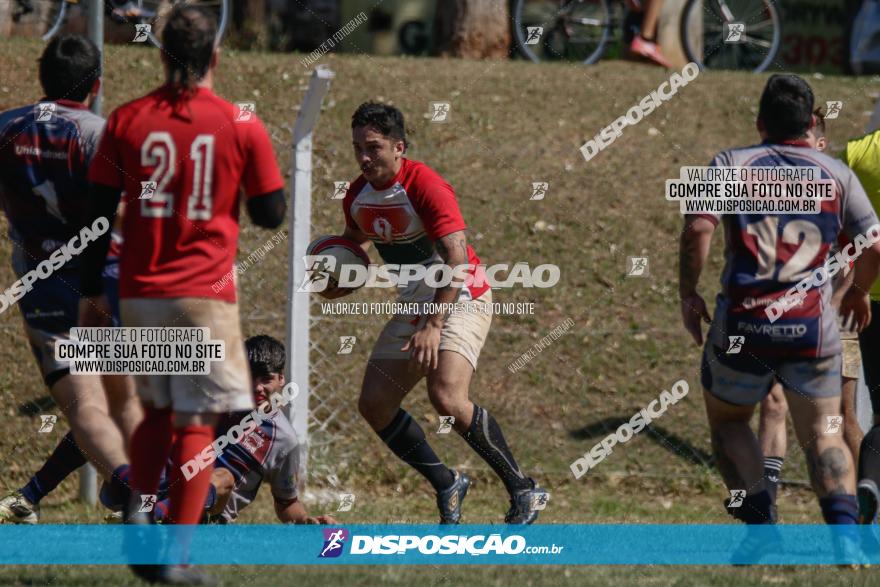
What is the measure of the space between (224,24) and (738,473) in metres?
8.58

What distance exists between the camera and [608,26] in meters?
13.4

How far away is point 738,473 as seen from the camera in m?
5.64

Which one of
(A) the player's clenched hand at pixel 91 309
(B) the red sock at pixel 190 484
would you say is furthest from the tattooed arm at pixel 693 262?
(A) the player's clenched hand at pixel 91 309

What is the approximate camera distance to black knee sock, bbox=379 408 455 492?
6.66m

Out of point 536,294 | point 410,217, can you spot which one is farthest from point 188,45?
point 536,294

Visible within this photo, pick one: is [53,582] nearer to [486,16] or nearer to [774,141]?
[774,141]

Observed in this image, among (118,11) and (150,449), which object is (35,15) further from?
(150,449)

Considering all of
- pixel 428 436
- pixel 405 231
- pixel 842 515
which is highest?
pixel 405 231

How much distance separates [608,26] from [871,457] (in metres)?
7.95

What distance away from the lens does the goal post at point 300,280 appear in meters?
7.62

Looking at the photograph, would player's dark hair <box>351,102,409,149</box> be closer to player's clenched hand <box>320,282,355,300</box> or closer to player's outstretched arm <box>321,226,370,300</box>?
A: player's outstretched arm <box>321,226,370,300</box>

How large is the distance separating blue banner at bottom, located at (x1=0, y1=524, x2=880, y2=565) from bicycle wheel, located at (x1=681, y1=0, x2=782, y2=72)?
310 inches

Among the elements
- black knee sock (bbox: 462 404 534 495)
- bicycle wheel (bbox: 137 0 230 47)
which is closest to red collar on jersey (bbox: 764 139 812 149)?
black knee sock (bbox: 462 404 534 495)

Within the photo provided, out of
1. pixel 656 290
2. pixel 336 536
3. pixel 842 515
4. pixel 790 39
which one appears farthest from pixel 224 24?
pixel 842 515
